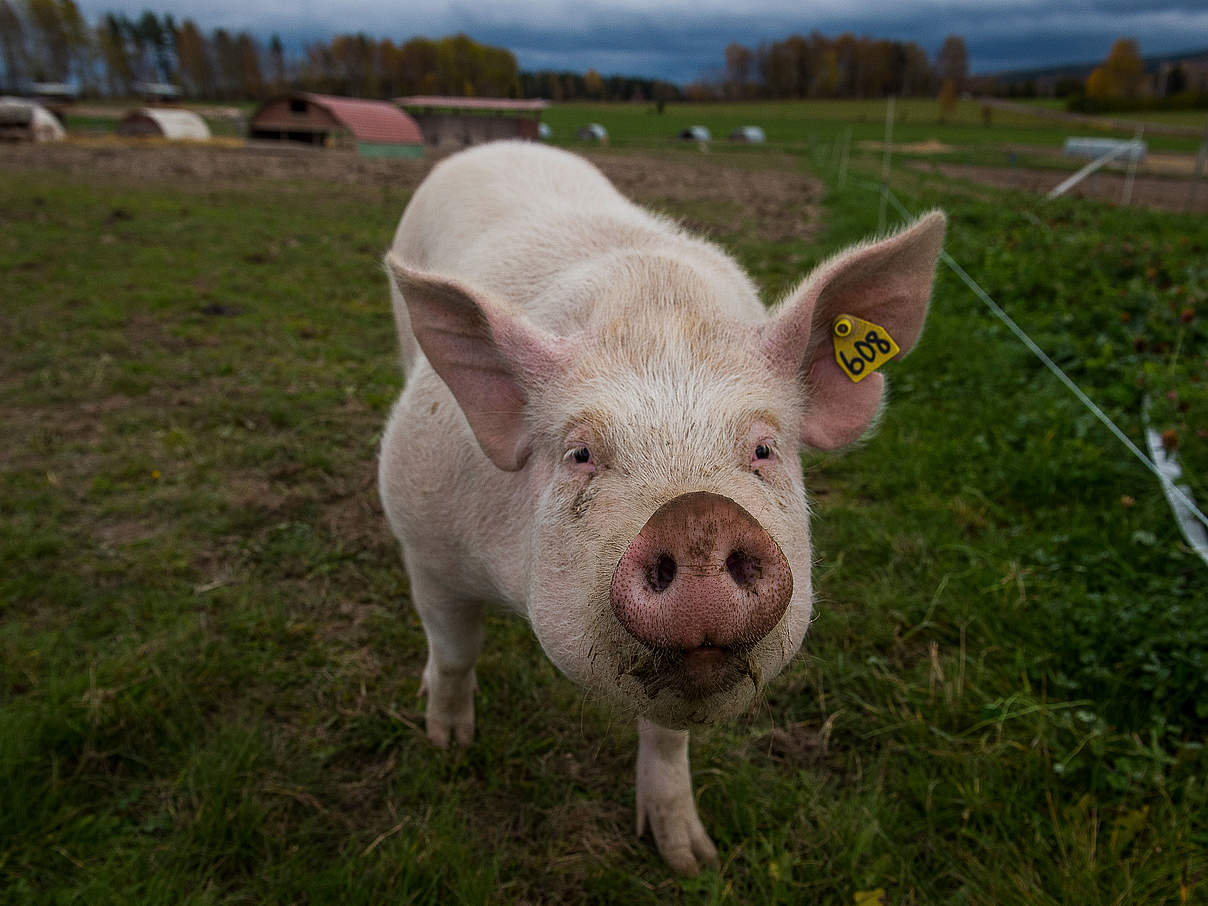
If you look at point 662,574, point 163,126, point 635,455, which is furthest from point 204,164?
point 662,574

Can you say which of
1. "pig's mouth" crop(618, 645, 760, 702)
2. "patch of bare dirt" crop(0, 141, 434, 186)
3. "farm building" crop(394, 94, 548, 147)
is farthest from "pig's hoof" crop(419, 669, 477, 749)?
"farm building" crop(394, 94, 548, 147)

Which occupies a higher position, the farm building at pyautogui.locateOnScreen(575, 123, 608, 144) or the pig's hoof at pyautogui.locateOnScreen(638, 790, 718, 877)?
the pig's hoof at pyautogui.locateOnScreen(638, 790, 718, 877)

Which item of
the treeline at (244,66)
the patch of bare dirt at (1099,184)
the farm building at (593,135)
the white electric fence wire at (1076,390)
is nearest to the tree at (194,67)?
the treeline at (244,66)

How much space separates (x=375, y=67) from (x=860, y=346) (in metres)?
94.2

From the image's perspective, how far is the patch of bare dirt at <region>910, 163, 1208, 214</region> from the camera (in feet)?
53.2

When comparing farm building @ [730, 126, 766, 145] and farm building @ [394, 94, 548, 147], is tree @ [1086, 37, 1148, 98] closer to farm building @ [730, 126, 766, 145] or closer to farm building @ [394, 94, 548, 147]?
farm building @ [730, 126, 766, 145]

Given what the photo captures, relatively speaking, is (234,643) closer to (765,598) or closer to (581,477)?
(581,477)

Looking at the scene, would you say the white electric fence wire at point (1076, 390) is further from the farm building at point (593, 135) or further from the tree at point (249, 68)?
the tree at point (249, 68)

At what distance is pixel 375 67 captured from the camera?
83.9 metres

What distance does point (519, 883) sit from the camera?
Answer: 2414 mm

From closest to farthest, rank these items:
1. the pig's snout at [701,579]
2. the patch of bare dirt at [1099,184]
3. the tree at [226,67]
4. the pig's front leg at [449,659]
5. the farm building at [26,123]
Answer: the pig's snout at [701,579], the pig's front leg at [449,659], the patch of bare dirt at [1099,184], the farm building at [26,123], the tree at [226,67]

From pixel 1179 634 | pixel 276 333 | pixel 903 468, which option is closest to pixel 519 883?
pixel 1179 634

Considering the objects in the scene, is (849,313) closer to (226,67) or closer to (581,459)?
(581,459)

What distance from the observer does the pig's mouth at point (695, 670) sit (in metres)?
1.43
